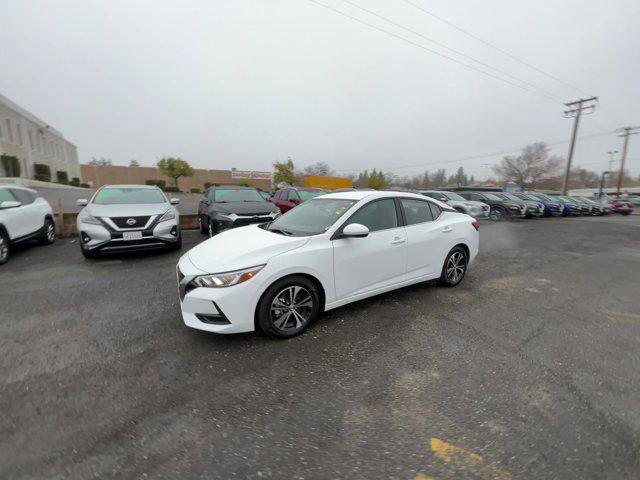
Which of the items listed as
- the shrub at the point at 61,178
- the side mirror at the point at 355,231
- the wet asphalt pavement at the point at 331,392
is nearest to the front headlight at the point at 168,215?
the wet asphalt pavement at the point at 331,392

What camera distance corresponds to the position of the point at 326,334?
11.0 ft

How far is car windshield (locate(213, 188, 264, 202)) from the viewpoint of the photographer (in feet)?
28.4

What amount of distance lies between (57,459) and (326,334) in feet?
7.47

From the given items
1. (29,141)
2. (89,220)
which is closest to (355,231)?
(89,220)

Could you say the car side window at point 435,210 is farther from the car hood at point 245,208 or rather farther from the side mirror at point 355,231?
the car hood at point 245,208

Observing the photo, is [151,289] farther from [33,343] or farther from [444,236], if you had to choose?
[444,236]

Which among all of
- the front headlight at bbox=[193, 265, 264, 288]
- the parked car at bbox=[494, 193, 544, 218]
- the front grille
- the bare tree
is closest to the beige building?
the front grille

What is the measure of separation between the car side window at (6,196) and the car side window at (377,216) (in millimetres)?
7651

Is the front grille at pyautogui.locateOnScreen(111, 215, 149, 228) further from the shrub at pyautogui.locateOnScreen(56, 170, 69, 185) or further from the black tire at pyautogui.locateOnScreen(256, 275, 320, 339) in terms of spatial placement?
the shrub at pyautogui.locateOnScreen(56, 170, 69, 185)

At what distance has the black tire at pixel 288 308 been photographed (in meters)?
3.09

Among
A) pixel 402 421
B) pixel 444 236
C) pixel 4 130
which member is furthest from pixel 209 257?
pixel 4 130

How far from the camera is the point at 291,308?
325 cm

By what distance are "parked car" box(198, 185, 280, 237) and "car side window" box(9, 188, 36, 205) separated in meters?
3.93

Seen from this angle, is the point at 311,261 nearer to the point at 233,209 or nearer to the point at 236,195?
the point at 233,209
